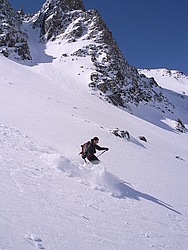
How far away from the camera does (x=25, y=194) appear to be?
3.13 m

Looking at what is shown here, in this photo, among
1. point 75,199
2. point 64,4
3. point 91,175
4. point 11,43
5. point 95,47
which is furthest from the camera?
point 64,4

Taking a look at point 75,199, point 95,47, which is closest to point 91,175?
point 75,199

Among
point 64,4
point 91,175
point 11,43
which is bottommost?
point 91,175

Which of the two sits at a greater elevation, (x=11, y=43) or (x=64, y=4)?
(x=64, y=4)

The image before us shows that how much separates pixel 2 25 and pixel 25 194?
150 ft

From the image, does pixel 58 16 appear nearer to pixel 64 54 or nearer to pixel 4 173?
pixel 64 54

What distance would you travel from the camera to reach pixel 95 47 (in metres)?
39.6

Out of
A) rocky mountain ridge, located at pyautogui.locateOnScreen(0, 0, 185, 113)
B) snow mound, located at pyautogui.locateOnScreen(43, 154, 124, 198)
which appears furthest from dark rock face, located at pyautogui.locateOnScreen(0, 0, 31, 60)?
snow mound, located at pyautogui.locateOnScreen(43, 154, 124, 198)

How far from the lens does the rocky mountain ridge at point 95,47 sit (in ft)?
104

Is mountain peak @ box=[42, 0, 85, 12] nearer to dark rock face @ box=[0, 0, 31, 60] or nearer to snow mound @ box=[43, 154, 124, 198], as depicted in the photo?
dark rock face @ box=[0, 0, 31, 60]

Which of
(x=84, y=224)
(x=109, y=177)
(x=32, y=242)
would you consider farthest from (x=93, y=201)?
(x=32, y=242)

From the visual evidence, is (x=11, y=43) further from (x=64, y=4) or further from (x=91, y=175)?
(x=91, y=175)

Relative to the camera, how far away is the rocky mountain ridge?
31641 millimetres

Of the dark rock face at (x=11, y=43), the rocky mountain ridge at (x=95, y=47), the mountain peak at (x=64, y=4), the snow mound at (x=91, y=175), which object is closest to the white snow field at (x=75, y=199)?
the snow mound at (x=91, y=175)
